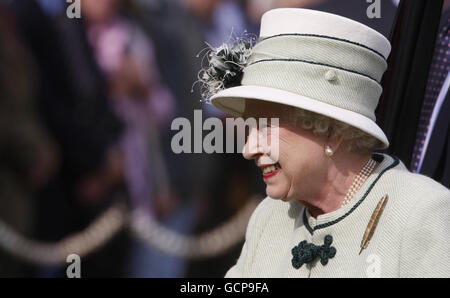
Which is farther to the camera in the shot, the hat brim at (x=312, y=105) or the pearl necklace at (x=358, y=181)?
the pearl necklace at (x=358, y=181)

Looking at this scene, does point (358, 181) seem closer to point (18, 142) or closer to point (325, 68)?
point (325, 68)

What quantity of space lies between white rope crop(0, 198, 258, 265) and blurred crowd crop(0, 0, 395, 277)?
41 mm

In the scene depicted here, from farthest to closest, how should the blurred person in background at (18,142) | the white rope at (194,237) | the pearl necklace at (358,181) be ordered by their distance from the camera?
the white rope at (194,237)
the blurred person in background at (18,142)
the pearl necklace at (358,181)

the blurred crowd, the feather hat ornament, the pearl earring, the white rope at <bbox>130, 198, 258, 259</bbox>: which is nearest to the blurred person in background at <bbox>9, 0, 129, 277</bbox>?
the blurred crowd

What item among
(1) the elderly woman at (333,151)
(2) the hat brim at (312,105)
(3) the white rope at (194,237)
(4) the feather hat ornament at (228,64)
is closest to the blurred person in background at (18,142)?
(3) the white rope at (194,237)

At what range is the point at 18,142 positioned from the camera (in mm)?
2980

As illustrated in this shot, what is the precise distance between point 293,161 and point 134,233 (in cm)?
166

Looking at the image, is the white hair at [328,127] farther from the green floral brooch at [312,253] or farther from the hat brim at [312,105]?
the green floral brooch at [312,253]

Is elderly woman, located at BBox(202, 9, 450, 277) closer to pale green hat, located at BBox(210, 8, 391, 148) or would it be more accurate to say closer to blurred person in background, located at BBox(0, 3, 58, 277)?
pale green hat, located at BBox(210, 8, 391, 148)

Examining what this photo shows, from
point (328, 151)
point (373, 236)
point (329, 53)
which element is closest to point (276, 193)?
point (328, 151)

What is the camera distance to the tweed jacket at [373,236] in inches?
60.6

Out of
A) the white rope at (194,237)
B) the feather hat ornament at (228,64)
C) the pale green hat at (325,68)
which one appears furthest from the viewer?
the white rope at (194,237)
